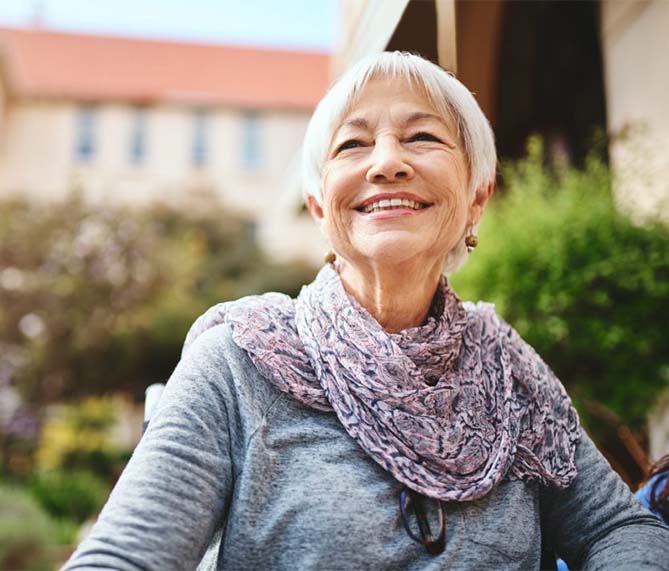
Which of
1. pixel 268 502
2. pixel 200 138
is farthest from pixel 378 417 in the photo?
pixel 200 138

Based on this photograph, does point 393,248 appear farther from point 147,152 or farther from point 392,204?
point 147,152

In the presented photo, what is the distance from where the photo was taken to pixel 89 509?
7621 millimetres

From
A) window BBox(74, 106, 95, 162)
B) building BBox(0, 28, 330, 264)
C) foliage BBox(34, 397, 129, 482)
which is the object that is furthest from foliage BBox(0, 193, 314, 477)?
window BBox(74, 106, 95, 162)

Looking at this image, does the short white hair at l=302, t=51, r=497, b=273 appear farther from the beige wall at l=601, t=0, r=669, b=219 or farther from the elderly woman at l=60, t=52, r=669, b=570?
the beige wall at l=601, t=0, r=669, b=219

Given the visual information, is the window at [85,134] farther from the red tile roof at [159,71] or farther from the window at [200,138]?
the window at [200,138]

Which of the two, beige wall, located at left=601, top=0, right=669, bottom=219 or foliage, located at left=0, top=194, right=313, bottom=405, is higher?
beige wall, located at left=601, top=0, right=669, bottom=219

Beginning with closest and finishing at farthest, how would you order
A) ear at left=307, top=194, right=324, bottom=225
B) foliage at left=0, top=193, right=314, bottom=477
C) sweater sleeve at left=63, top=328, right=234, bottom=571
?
1. sweater sleeve at left=63, top=328, right=234, bottom=571
2. ear at left=307, top=194, right=324, bottom=225
3. foliage at left=0, top=193, right=314, bottom=477

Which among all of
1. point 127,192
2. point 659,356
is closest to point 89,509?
point 659,356

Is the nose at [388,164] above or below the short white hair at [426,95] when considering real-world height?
below

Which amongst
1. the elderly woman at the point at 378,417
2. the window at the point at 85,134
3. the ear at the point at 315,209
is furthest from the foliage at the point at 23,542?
the window at the point at 85,134

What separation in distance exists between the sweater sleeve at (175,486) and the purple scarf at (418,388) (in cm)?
12

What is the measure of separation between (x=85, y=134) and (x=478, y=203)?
2419 cm

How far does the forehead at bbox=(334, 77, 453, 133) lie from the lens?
1.36 meters

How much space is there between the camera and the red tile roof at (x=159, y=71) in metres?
24.0
